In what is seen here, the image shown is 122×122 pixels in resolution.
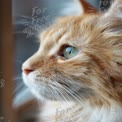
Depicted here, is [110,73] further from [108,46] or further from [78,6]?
[78,6]

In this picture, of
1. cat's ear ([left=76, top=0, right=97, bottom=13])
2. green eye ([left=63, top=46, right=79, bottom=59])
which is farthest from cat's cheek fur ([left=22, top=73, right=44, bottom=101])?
cat's ear ([left=76, top=0, right=97, bottom=13])

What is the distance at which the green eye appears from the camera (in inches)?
32.9

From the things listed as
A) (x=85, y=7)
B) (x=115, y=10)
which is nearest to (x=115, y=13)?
(x=115, y=10)

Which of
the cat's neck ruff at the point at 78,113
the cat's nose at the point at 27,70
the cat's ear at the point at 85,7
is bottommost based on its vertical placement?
the cat's neck ruff at the point at 78,113

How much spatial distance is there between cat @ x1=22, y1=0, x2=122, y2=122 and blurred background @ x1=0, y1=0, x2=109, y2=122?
0.03 m

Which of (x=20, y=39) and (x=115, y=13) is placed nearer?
(x=115, y=13)

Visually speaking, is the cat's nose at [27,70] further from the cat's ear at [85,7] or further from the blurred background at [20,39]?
the cat's ear at [85,7]

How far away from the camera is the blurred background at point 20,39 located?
0.92m

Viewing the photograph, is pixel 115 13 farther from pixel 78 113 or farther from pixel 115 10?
pixel 78 113

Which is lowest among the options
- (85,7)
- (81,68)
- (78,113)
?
(78,113)

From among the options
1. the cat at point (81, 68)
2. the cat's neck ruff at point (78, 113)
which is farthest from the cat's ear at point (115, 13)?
the cat's neck ruff at point (78, 113)

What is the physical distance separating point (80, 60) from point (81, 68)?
0.02m

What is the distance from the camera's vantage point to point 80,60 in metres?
0.81

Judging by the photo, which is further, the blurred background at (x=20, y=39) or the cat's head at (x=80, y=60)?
the blurred background at (x=20, y=39)
